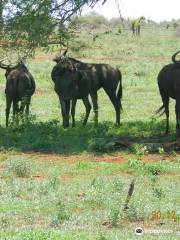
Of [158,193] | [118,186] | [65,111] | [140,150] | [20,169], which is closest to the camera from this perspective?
[158,193]

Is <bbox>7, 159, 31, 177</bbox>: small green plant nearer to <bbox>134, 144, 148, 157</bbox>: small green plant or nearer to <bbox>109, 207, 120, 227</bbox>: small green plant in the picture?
<bbox>134, 144, 148, 157</bbox>: small green plant

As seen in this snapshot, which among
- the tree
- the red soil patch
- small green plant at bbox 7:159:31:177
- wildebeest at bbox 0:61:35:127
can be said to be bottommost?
the red soil patch

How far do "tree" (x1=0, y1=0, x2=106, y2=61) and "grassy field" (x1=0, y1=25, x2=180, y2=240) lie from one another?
220 cm

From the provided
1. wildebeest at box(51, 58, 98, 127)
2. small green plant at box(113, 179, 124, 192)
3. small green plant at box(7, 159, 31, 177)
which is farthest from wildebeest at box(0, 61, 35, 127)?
small green plant at box(113, 179, 124, 192)

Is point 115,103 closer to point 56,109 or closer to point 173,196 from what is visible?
point 56,109

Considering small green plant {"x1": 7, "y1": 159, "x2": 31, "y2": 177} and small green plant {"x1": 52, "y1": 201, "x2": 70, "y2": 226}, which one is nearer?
small green plant {"x1": 52, "y1": 201, "x2": 70, "y2": 226}

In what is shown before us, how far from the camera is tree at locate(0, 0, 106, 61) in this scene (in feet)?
51.1

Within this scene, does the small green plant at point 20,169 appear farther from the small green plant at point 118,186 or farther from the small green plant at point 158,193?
the small green plant at point 158,193

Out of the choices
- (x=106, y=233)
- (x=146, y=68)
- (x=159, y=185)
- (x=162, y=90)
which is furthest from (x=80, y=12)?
(x=146, y=68)

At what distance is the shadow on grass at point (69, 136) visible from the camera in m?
14.5

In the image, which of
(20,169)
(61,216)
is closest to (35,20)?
(20,169)

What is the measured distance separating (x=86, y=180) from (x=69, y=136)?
490 centimetres

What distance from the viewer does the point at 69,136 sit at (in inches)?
623

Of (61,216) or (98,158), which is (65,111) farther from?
(61,216)
